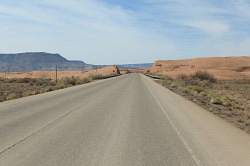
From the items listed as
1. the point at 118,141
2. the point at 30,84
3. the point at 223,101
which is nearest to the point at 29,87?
the point at 30,84

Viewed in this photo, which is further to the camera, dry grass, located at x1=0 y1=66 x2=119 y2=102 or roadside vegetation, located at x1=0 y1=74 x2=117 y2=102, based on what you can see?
dry grass, located at x1=0 y1=66 x2=119 y2=102

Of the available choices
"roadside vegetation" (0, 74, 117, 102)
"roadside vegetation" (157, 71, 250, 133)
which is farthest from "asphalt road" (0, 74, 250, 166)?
"roadside vegetation" (0, 74, 117, 102)

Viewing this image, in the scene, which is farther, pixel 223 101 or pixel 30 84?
pixel 30 84

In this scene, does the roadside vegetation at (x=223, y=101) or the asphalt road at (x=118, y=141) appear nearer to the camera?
the asphalt road at (x=118, y=141)

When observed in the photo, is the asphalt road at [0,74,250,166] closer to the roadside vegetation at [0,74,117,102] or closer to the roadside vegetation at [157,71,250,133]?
the roadside vegetation at [157,71,250,133]

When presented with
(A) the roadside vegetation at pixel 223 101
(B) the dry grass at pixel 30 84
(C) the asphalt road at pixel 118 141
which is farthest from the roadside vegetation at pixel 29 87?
(C) the asphalt road at pixel 118 141

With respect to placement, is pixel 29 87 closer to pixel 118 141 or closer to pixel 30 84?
pixel 30 84

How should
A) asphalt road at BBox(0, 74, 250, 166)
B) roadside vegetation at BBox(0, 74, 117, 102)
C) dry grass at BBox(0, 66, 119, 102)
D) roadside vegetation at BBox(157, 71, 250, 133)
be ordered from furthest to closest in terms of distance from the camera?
dry grass at BBox(0, 66, 119, 102) → roadside vegetation at BBox(0, 74, 117, 102) → roadside vegetation at BBox(157, 71, 250, 133) → asphalt road at BBox(0, 74, 250, 166)

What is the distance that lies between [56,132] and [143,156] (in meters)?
4.13

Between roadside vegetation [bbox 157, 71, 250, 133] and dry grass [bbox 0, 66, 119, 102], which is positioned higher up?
roadside vegetation [bbox 157, 71, 250, 133]

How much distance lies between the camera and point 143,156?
9.09m

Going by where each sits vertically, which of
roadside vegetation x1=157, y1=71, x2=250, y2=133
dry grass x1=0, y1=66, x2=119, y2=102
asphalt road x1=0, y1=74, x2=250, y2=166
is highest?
asphalt road x1=0, y1=74, x2=250, y2=166

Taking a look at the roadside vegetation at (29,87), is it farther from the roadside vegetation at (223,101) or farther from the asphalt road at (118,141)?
the asphalt road at (118,141)

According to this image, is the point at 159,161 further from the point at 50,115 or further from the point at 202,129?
the point at 50,115
